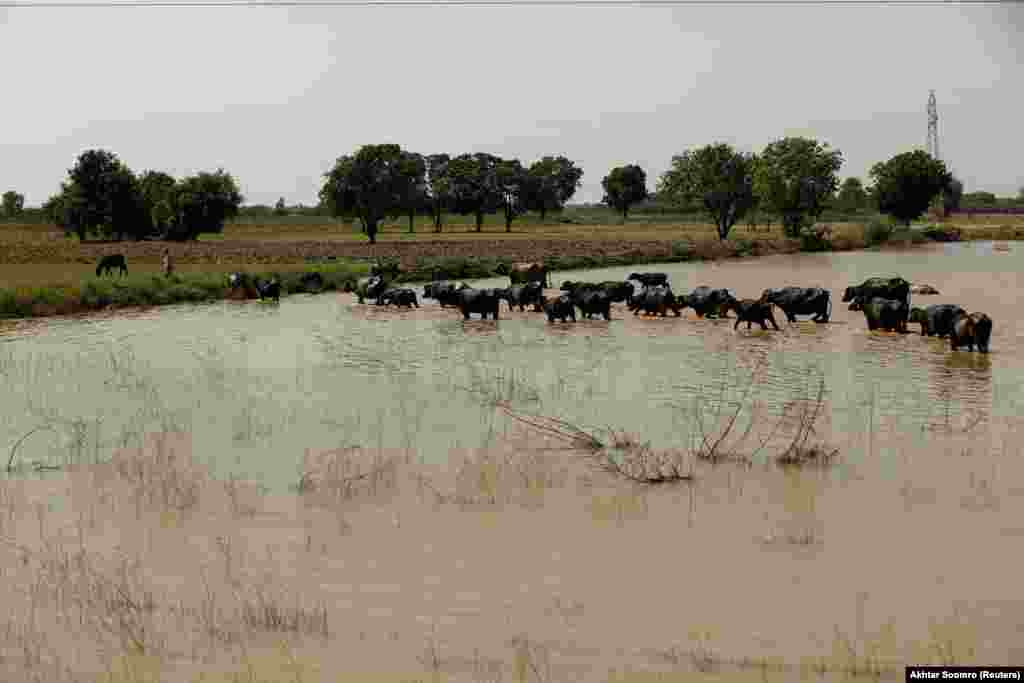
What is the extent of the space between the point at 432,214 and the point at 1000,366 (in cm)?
10364

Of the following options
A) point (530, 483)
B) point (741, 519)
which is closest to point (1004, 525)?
point (741, 519)

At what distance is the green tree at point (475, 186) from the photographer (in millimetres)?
116938

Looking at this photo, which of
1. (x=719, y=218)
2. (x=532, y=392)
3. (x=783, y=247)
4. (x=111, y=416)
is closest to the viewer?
(x=111, y=416)

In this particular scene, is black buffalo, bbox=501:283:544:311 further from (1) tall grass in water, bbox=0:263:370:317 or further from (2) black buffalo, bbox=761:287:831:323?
(1) tall grass in water, bbox=0:263:370:317

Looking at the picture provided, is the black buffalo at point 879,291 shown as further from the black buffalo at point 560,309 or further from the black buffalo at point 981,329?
the black buffalo at point 560,309

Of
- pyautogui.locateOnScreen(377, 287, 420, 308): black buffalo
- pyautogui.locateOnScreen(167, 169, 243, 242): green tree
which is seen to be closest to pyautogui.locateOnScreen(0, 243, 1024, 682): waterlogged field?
pyautogui.locateOnScreen(377, 287, 420, 308): black buffalo

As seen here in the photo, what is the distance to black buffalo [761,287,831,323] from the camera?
22.2 metres

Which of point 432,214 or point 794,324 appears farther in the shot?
point 432,214

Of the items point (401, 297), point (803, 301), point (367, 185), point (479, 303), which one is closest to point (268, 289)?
point (401, 297)

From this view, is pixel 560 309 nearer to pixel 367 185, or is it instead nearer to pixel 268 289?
pixel 268 289

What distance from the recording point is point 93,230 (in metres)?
87.9

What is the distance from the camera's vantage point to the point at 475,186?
11750 cm

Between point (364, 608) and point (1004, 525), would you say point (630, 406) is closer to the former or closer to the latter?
point (1004, 525)

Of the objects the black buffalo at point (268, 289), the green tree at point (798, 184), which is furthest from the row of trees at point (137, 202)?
the black buffalo at point (268, 289)
